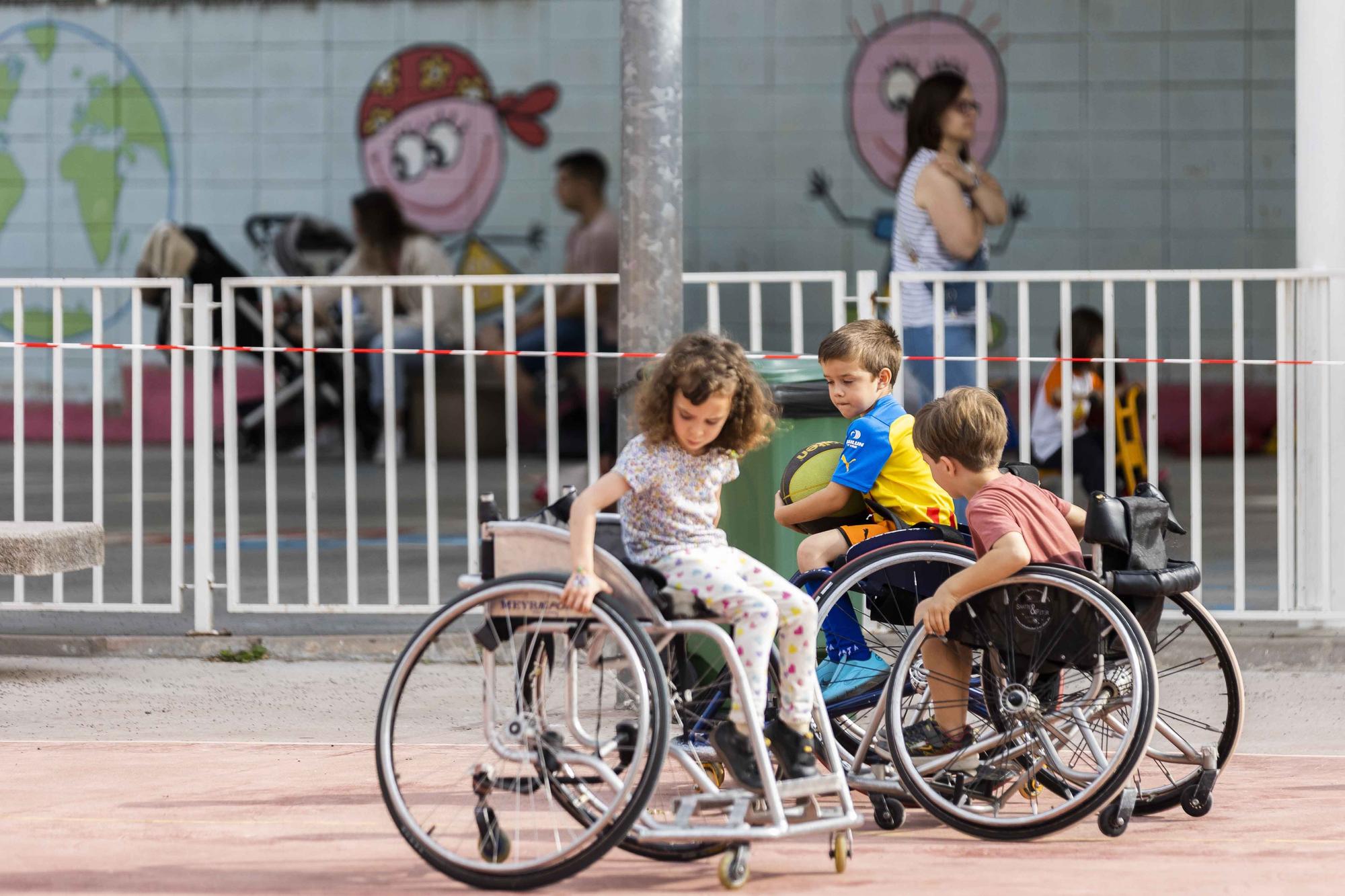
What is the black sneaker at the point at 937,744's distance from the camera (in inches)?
178

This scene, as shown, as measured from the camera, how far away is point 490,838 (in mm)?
4082

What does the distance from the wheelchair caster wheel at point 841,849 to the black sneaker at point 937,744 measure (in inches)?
13.8

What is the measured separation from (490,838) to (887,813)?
1113 millimetres

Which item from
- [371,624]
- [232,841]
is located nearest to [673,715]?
[232,841]

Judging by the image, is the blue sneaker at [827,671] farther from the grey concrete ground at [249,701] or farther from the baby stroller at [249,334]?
the baby stroller at [249,334]

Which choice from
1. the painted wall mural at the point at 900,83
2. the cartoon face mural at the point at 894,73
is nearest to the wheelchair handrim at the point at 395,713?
the painted wall mural at the point at 900,83

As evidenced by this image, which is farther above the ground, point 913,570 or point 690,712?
point 913,570

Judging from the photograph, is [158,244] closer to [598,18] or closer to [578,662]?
[598,18]

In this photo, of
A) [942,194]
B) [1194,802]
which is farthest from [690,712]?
[942,194]

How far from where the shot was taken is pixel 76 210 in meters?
18.9

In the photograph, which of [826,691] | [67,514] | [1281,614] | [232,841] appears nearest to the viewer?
[232,841]

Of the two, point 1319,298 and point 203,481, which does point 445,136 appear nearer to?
point 203,481

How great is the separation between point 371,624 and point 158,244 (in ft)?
39.2

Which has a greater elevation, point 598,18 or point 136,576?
point 598,18
